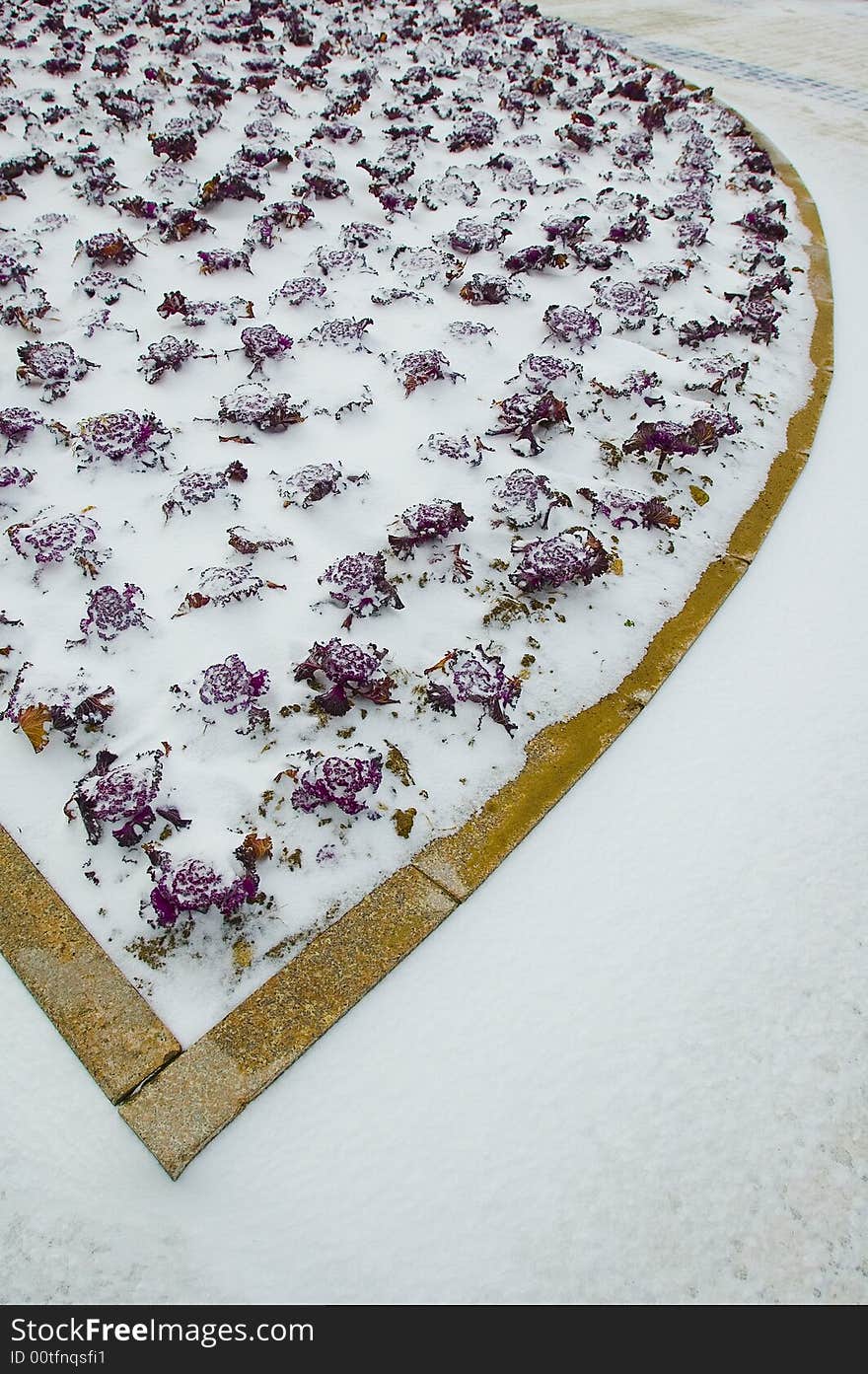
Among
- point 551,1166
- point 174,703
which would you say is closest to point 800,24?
point 174,703

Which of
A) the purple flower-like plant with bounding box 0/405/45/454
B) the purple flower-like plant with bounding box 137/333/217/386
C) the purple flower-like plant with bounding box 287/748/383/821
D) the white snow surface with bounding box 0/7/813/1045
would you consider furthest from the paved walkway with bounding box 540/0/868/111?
the purple flower-like plant with bounding box 287/748/383/821

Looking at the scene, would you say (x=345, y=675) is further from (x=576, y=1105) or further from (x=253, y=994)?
(x=576, y=1105)

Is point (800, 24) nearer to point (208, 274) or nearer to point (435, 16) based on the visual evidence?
point (435, 16)

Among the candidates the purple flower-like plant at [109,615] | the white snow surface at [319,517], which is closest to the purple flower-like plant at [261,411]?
the white snow surface at [319,517]

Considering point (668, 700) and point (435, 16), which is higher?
point (435, 16)

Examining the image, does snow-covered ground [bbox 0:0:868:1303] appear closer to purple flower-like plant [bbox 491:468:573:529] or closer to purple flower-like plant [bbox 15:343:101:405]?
purple flower-like plant [bbox 491:468:573:529]
